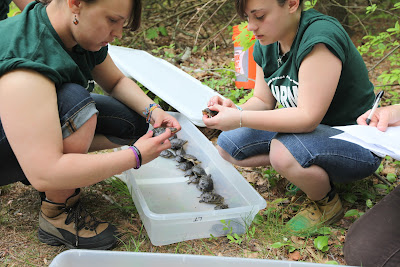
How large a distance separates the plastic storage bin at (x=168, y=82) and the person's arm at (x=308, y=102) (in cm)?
62

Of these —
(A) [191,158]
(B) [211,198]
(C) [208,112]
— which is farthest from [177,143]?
(C) [208,112]

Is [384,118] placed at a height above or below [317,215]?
above

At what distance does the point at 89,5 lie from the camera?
4.81ft

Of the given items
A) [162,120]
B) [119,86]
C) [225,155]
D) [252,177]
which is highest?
[119,86]

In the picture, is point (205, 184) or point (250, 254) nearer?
point (250, 254)

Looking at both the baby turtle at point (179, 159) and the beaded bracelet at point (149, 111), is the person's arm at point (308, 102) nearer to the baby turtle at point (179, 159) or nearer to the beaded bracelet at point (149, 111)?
the beaded bracelet at point (149, 111)

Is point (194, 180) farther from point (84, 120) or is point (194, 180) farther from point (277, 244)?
point (84, 120)

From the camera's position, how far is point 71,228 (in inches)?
73.7

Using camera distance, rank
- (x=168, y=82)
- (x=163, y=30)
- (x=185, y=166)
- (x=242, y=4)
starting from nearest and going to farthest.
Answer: (x=242, y=4), (x=185, y=166), (x=168, y=82), (x=163, y=30)

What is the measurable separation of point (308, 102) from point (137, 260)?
965mm

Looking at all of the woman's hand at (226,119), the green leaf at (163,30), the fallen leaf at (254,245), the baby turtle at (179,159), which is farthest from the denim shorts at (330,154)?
the green leaf at (163,30)

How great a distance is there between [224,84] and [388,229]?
2.20 meters

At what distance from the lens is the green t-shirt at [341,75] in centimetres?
170

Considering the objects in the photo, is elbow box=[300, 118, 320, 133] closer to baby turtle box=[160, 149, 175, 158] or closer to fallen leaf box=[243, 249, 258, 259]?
fallen leaf box=[243, 249, 258, 259]
